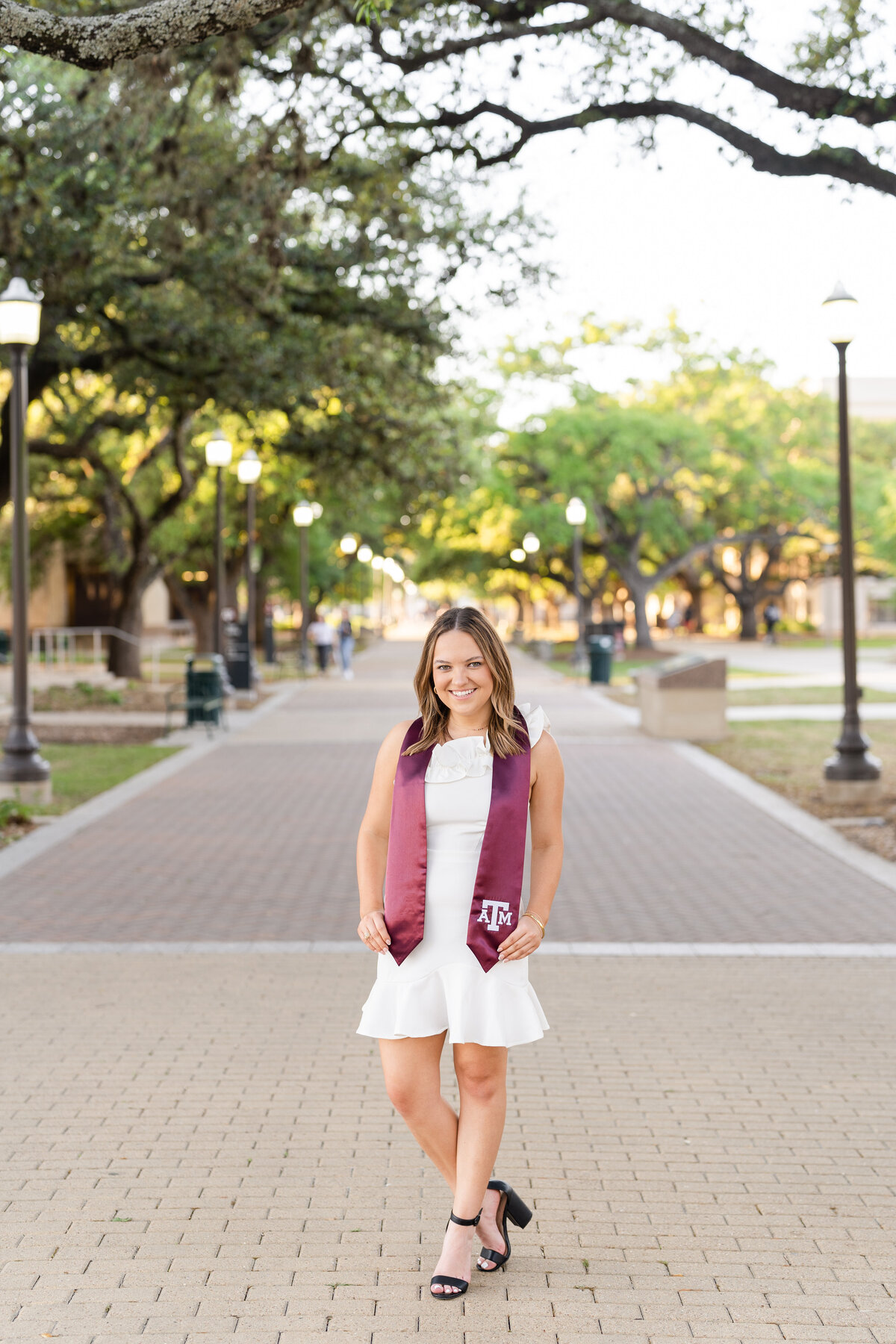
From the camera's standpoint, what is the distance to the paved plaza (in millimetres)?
3578

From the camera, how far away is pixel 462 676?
11.8ft

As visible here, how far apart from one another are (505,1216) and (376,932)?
0.92 meters

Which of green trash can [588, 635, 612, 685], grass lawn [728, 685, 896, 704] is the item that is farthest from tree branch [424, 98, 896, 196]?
green trash can [588, 635, 612, 685]

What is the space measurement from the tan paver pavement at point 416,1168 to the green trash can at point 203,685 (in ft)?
42.4

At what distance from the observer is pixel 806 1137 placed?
4.76m

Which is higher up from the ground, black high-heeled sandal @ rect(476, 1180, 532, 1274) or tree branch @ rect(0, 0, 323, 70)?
tree branch @ rect(0, 0, 323, 70)

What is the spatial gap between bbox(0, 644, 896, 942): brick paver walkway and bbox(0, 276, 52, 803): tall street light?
87 cm

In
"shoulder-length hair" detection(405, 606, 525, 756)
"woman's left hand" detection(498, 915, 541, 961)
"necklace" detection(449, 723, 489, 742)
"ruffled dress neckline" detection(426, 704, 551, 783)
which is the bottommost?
"woman's left hand" detection(498, 915, 541, 961)

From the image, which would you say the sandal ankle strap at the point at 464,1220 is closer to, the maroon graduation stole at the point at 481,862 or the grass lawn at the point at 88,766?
the maroon graduation stole at the point at 481,862

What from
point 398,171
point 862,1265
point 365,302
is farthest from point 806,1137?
point 365,302

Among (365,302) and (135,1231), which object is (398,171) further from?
(135,1231)

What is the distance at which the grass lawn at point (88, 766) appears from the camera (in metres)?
12.9

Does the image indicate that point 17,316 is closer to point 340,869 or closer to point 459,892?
point 340,869

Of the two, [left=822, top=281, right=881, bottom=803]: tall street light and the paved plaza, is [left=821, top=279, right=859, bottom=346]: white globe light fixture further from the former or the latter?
the paved plaza
